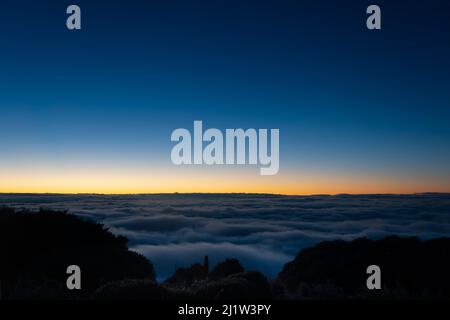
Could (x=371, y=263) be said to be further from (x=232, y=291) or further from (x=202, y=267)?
(x=232, y=291)

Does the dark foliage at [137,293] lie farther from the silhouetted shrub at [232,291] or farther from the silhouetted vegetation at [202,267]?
the silhouetted shrub at [232,291]

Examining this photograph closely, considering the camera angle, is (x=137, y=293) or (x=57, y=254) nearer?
(x=137, y=293)

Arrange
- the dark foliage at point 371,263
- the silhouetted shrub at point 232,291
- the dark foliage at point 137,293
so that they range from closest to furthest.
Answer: the dark foliage at point 137,293 → the silhouetted shrub at point 232,291 → the dark foliage at point 371,263

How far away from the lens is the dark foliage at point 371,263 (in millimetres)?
12547

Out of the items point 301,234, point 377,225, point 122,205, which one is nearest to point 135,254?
point 377,225

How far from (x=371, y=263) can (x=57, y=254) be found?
32.6ft

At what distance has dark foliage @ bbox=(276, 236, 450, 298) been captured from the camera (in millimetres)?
12547

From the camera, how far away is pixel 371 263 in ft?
46.7

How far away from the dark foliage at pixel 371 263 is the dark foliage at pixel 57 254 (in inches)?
203

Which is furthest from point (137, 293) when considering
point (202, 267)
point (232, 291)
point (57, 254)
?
point (202, 267)

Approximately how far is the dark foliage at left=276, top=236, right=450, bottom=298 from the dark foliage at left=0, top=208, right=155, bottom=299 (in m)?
5.15

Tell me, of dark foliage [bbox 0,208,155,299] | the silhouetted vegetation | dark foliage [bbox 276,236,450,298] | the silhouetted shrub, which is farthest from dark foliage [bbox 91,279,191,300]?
dark foliage [bbox 276,236,450,298]

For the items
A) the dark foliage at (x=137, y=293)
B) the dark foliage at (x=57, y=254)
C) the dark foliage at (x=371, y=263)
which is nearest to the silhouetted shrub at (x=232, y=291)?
the dark foliage at (x=137, y=293)
